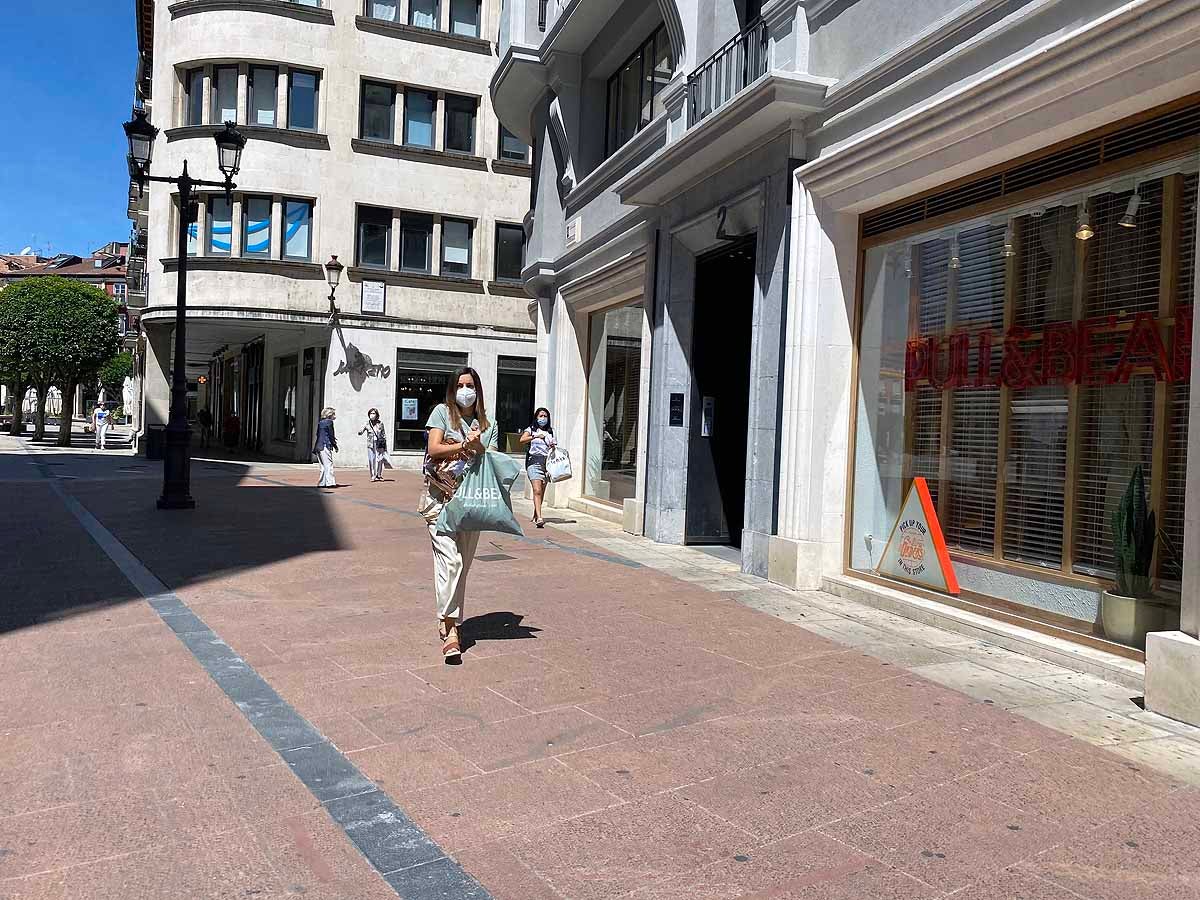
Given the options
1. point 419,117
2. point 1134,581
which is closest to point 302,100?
point 419,117

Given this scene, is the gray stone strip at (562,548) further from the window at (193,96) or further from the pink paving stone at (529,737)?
the window at (193,96)

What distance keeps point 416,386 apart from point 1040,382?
71.1 ft

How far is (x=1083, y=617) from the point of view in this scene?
6.50 meters

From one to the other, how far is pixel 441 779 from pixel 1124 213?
5507 mm

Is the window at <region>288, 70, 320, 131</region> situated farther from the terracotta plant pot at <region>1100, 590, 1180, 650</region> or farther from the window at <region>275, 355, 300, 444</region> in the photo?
the terracotta plant pot at <region>1100, 590, 1180, 650</region>

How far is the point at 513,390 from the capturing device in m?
28.2

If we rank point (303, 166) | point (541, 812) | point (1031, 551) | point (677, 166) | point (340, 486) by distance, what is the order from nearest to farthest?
point (541, 812)
point (1031, 551)
point (677, 166)
point (340, 486)
point (303, 166)

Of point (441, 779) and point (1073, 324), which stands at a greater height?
point (1073, 324)

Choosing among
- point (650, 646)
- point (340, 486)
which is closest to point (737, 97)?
point (650, 646)

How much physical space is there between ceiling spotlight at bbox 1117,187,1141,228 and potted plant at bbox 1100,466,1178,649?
5.19ft

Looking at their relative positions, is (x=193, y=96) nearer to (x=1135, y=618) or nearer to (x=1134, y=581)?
(x=1134, y=581)

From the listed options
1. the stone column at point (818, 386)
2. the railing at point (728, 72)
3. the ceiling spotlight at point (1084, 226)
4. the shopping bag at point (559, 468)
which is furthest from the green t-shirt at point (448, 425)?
the railing at point (728, 72)

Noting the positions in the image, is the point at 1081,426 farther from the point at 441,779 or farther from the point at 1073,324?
the point at 441,779

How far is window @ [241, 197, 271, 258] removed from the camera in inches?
998
